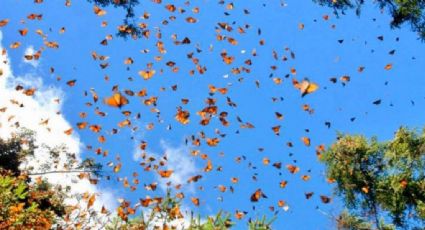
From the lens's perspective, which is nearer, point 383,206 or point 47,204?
point 383,206

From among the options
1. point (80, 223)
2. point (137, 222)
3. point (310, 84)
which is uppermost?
point (80, 223)

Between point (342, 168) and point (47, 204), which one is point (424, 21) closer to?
point (342, 168)

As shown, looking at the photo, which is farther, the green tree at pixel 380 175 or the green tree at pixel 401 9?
the green tree at pixel 380 175

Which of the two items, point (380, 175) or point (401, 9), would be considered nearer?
point (401, 9)

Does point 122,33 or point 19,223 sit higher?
point 122,33

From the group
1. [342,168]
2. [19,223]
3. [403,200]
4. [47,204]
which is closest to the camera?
[19,223]

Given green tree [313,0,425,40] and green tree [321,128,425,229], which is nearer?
green tree [313,0,425,40]

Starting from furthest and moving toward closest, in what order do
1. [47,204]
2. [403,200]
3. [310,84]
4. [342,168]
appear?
1. [47,204]
2. [342,168]
3. [403,200]
4. [310,84]

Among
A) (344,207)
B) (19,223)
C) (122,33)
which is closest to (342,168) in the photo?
(344,207)
